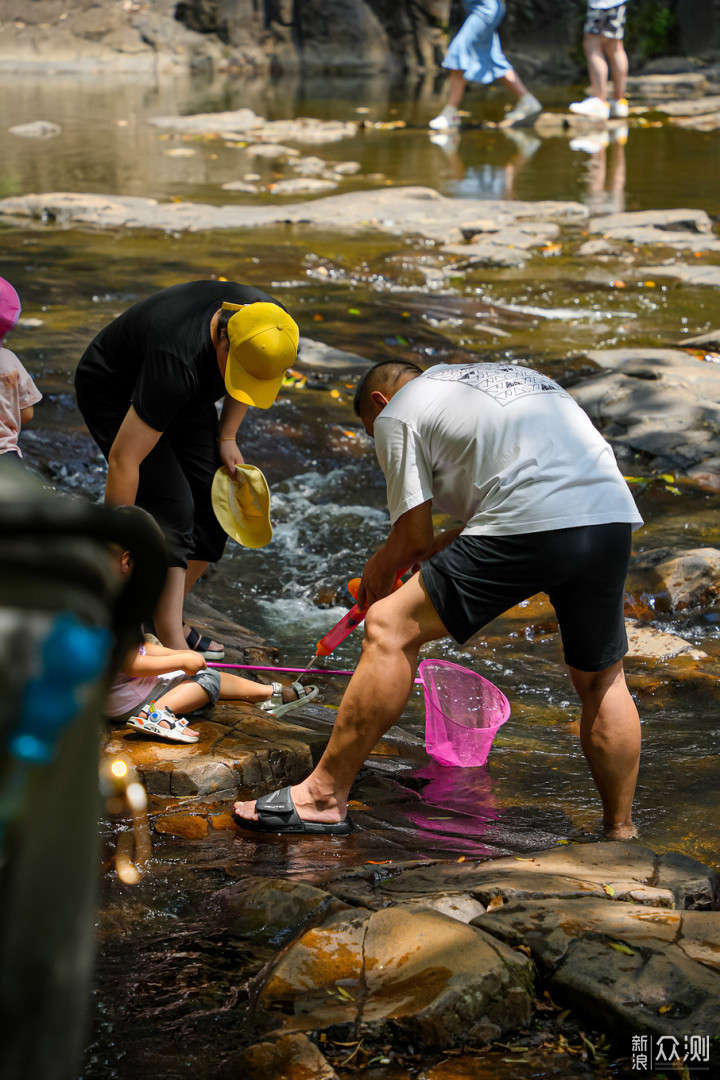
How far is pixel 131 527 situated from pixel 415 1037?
151cm

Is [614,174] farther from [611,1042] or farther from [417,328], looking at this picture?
[611,1042]

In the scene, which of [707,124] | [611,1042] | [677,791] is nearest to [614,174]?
[707,124]

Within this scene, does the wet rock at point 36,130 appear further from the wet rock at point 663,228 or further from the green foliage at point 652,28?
the green foliage at point 652,28

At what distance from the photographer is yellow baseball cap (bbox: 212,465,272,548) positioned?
158 inches

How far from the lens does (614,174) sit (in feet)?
46.8

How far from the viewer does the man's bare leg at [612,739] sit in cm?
302

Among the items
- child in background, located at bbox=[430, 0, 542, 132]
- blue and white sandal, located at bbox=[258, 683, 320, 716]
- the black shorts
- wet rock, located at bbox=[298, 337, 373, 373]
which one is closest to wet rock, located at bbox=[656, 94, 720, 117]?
child in background, located at bbox=[430, 0, 542, 132]

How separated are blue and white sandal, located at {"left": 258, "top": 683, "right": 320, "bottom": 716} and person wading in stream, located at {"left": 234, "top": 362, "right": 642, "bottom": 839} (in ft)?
2.43

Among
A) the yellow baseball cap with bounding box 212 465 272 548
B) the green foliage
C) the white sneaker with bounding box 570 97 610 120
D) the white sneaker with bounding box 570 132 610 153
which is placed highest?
the green foliage

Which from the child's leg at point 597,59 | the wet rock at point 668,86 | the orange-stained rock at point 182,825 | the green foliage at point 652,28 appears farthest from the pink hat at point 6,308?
the green foliage at point 652,28

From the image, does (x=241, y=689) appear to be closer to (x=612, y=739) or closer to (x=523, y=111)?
(x=612, y=739)

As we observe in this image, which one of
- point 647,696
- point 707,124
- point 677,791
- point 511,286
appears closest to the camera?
point 677,791

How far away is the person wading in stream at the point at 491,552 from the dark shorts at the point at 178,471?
3.12 feet

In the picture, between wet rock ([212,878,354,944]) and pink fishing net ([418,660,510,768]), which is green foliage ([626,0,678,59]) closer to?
pink fishing net ([418,660,510,768])
